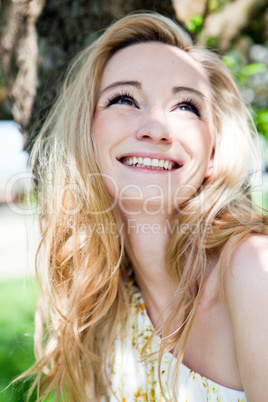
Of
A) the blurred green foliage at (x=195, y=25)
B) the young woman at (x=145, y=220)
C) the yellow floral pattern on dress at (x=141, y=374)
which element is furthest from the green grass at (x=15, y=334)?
the blurred green foliage at (x=195, y=25)

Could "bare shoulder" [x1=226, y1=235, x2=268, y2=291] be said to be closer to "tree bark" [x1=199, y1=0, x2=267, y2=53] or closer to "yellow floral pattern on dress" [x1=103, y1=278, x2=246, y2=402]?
"yellow floral pattern on dress" [x1=103, y1=278, x2=246, y2=402]

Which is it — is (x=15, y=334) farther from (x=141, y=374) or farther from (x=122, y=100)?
(x=122, y=100)

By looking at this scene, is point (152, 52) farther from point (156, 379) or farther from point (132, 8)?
point (156, 379)

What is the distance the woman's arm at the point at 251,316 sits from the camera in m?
1.58

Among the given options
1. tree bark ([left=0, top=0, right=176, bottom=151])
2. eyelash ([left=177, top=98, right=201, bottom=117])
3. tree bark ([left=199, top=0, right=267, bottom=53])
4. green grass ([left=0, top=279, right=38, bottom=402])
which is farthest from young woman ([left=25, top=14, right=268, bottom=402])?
tree bark ([left=199, top=0, right=267, bottom=53])

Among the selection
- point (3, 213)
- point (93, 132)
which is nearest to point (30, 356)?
point (93, 132)

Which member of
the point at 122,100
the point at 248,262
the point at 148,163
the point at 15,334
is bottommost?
the point at 15,334

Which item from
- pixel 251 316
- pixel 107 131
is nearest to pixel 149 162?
pixel 107 131

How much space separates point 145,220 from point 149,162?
0.30m

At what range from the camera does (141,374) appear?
2141 mm

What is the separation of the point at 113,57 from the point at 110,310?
133 cm

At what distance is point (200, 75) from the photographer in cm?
229

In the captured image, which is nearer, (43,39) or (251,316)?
(251,316)

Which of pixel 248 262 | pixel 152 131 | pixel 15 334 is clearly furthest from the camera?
pixel 15 334
